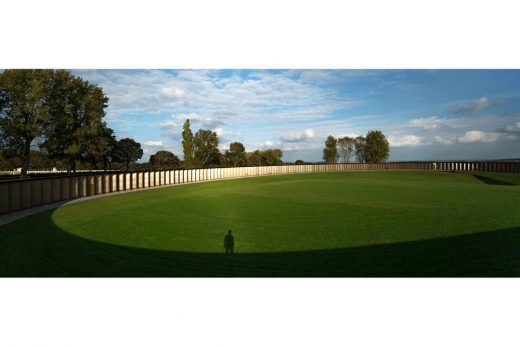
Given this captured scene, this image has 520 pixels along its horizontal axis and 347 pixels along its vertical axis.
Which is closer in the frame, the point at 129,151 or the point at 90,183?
the point at 90,183

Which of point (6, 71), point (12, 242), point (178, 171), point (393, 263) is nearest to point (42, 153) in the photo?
point (6, 71)

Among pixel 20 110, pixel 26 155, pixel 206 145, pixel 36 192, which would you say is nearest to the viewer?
pixel 36 192

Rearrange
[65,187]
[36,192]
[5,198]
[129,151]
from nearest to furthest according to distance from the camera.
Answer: [5,198], [36,192], [65,187], [129,151]

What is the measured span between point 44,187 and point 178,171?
66.3 feet

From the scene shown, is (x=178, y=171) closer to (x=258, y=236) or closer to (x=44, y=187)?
(x=44, y=187)

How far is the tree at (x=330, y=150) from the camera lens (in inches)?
4592

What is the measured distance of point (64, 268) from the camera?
7516mm

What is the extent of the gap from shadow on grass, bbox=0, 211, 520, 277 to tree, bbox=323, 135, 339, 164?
110 m

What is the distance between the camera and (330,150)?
11675 centimetres

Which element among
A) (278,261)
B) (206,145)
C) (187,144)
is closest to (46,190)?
(278,261)

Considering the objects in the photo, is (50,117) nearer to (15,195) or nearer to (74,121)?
(74,121)

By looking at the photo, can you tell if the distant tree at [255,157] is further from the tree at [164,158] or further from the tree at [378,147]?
the tree at [378,147]

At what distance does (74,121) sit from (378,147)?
103 meters

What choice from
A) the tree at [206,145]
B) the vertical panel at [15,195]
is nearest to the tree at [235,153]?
the tree at [206,145]
